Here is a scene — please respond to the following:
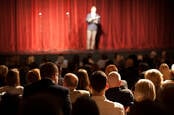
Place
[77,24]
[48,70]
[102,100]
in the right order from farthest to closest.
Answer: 1. [77,24]
2. [48,70]
3. [102,100]

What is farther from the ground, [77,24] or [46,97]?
[77,24]

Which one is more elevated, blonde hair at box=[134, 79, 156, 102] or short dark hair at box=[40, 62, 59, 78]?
short dark hair at box=[40, 62, 59, 78]

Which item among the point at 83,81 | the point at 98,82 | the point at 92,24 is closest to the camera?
the point at 98,82

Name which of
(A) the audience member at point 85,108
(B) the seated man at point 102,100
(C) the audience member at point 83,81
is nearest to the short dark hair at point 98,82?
(B) the seated man at point 102,100

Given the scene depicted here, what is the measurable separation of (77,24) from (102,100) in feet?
40.1

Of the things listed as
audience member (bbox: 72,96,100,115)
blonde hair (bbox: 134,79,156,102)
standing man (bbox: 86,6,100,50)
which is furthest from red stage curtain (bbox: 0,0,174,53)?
audience member (bbox: 72,96,100,115)

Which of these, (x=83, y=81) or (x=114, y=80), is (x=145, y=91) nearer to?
(x=114, y=80)

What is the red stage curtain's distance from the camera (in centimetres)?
1567

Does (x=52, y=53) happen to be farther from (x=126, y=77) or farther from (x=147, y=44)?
(x=126, y=77)

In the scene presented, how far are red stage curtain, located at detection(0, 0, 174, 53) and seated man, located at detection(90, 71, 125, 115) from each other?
37.6 feet

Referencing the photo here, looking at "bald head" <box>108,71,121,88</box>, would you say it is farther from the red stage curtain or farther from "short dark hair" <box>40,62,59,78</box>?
the red stage curtain

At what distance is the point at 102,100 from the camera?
4.08 meters

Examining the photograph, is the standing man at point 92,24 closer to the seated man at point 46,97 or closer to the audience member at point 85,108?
the seated man at point 46,97

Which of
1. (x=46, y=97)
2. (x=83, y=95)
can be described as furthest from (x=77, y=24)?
(x=46, y=97)
